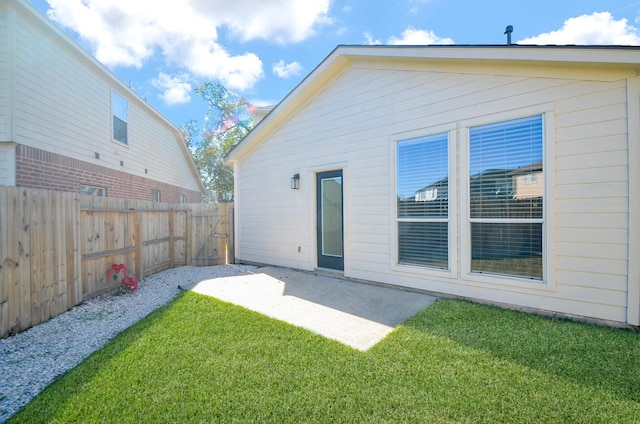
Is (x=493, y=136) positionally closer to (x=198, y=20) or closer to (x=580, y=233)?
(x=580, y=233)

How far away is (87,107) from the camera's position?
8094 millimetres

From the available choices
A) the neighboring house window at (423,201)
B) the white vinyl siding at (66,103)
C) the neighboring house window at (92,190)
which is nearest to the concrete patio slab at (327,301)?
the neighboring house window at (423,201)

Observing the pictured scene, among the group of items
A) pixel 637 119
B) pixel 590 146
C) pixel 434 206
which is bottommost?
pixel 434 206

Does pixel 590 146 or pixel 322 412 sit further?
pixel 590 146

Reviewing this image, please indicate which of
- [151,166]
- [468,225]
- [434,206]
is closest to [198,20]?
[151,166]

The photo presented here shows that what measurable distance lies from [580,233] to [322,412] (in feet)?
12.2

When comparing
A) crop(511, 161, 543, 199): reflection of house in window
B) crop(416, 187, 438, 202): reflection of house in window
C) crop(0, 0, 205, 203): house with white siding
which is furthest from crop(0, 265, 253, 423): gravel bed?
crop(511, 161, 543, 199): reflection of house in window

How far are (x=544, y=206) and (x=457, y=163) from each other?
1254 mm

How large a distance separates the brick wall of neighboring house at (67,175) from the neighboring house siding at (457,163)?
16.0 ft

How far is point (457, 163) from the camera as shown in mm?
4359

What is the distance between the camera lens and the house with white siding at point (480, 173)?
10.9 feet

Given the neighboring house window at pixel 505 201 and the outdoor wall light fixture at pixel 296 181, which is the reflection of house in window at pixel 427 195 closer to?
the neighboring house window at pixel 505 201

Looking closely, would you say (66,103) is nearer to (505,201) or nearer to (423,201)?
(423,201)

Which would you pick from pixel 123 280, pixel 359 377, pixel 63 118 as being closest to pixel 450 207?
pixel 359 377
